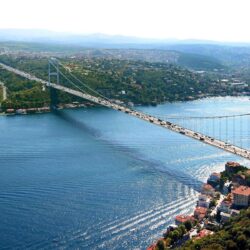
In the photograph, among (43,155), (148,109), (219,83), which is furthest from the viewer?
(219,83)

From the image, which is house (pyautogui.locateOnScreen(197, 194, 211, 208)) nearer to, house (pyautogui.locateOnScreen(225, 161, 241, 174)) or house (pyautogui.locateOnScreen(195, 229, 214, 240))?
house (pyautogui.locateOnScreen(195, 229, 214, 240))

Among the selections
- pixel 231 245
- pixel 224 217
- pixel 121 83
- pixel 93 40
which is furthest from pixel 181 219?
pixel 93 40

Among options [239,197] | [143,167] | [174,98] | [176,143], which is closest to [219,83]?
[174,98]

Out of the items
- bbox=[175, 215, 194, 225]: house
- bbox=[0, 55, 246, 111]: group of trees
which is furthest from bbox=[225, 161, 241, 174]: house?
bbox=[0, 55, 246, 111]: group of trees

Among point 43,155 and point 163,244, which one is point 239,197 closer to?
point 163,244

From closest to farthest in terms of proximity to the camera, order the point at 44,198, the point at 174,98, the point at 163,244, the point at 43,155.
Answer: the point at 163,244
the point at 44,198
the point at 43,155
the point at 174,98

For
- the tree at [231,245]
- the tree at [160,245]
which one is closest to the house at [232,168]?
the tree at [160,245]
